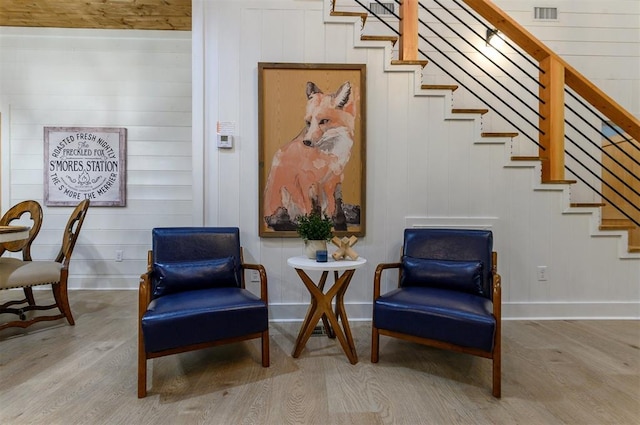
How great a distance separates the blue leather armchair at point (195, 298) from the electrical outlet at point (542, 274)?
8.26ft

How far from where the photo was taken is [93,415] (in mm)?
1586

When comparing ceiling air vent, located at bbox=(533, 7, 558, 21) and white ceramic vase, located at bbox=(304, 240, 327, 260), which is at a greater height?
ceiling air vent, located at bbox=(533, 7, 558, 21)

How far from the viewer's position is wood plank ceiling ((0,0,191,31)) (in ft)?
11.4

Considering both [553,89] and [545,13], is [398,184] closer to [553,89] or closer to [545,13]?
[553,89]

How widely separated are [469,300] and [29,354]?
301cm

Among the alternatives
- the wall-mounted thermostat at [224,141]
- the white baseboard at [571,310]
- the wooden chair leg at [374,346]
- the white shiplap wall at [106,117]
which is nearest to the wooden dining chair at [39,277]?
the white shiplap wall at [106,117]

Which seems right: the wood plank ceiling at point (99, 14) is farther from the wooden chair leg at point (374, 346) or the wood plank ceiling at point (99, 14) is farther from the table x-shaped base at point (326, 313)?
the wooden chair leg at point (374, 346)

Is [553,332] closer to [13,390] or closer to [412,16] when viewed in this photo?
[412,16]

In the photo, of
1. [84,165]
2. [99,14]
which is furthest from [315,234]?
[99,14]

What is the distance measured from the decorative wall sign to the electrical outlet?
4672 millimetres

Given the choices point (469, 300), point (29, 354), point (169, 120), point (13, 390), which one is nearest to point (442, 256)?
point (469, 300)

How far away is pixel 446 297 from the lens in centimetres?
206

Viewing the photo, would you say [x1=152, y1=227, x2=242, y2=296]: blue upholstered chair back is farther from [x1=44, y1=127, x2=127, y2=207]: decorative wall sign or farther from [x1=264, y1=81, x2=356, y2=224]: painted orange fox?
[x1=44, y1=127, x2=127, y2=207]: decorative wall sign

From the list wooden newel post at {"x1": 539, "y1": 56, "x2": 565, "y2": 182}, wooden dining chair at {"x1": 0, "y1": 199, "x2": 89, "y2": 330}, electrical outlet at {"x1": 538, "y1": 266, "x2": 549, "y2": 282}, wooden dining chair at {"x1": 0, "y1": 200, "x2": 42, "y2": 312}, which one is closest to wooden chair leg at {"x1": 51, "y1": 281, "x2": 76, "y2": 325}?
wooden dining chair at {"x1": 0, "y1": 199, "x2": 89, "y2": 330}
